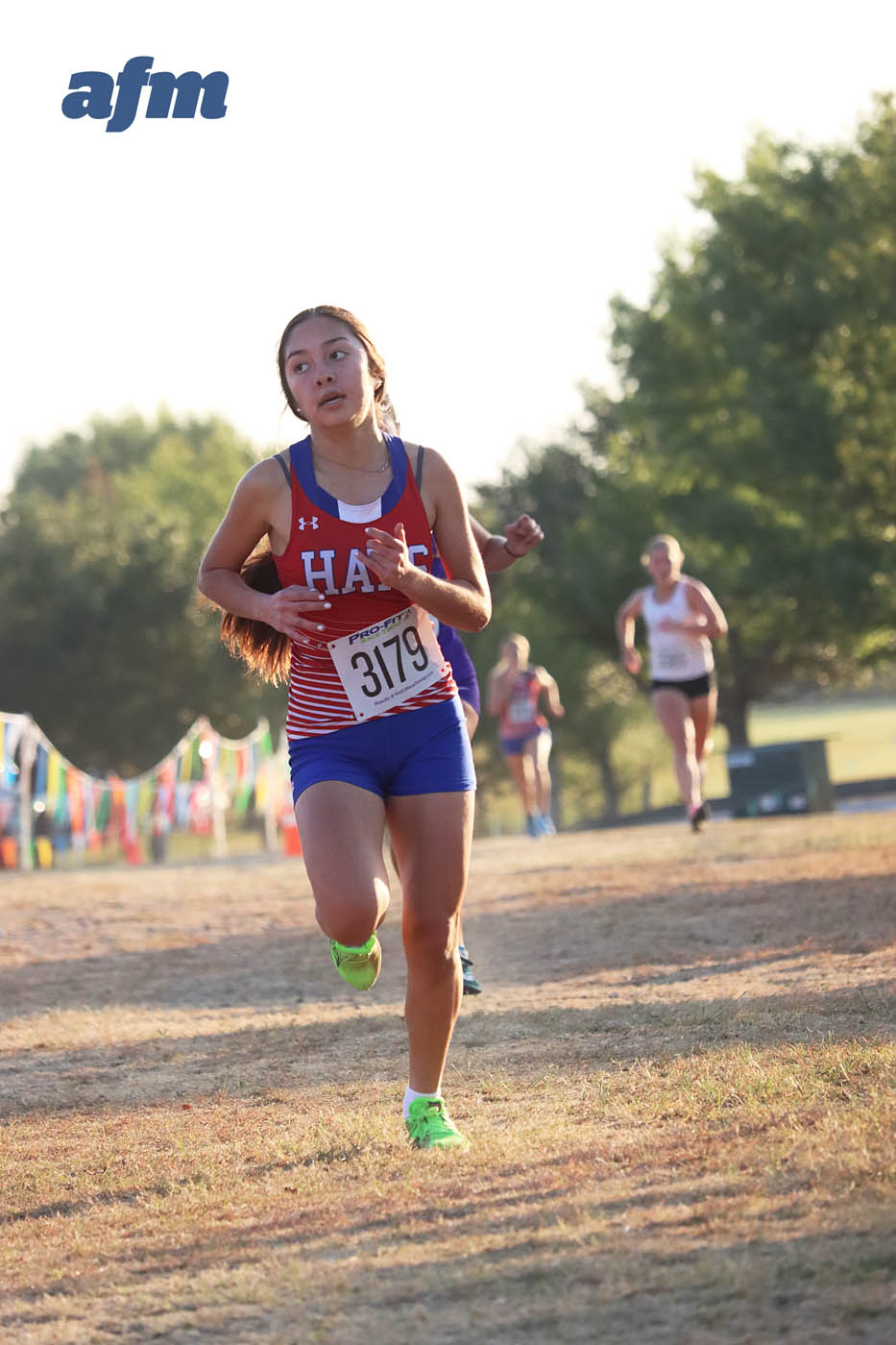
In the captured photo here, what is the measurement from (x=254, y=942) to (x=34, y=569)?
1813 inches

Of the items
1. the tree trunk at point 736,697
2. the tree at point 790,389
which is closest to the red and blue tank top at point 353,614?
the tree at point 790,389

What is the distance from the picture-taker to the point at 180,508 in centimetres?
6981

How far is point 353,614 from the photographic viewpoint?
482 centimetres

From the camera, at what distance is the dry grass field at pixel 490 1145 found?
3381mm

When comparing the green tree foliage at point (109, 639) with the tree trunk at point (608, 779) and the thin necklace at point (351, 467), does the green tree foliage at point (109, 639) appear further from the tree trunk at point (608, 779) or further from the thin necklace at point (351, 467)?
the thin necklace at point (351, 467)

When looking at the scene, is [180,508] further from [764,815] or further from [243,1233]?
[243,1233]

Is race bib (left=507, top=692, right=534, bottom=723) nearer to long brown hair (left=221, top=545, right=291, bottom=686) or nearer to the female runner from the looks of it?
long brown hair (left=221, top=545, right=291, bottom=686)

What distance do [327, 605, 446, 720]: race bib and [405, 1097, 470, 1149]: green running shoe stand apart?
105cm

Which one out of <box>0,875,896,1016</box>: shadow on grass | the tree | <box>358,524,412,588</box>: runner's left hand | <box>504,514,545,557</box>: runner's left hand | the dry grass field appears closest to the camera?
the dry grass field

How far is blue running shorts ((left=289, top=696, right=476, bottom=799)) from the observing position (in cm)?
481

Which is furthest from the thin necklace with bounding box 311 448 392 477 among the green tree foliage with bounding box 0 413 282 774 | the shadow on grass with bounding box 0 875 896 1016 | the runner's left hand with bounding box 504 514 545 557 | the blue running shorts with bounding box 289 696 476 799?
the green tree foliage with bounding box 0 413 282 774

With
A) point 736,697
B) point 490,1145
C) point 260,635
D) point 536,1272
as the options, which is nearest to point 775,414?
point 736,697

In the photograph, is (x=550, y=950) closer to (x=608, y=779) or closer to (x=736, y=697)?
(x=736, y=697)

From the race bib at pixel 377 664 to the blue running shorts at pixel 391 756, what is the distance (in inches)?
2.0
